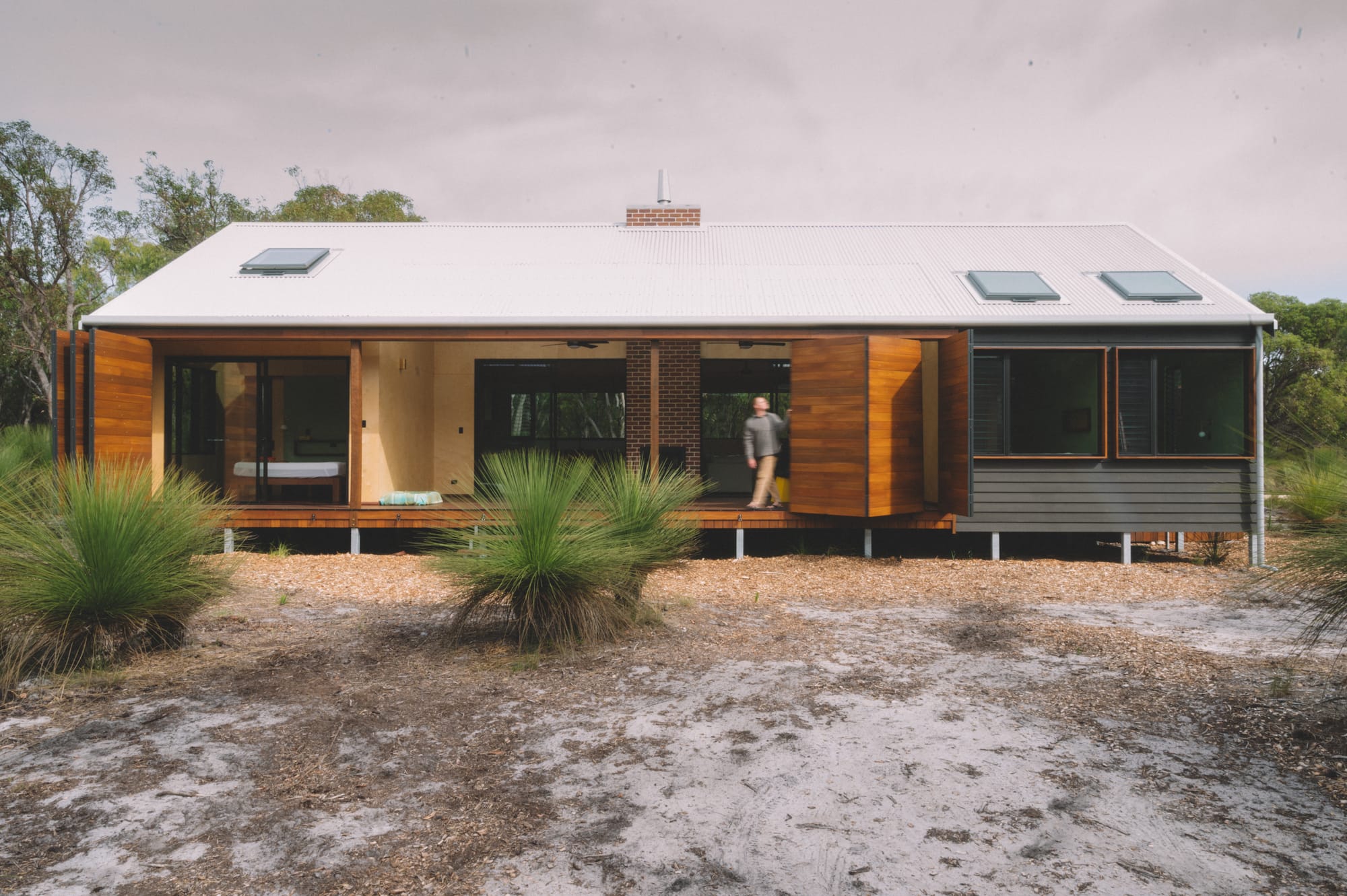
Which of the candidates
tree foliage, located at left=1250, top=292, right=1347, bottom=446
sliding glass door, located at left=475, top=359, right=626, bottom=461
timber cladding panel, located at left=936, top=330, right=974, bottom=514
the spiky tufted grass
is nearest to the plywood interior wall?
timber cladding panel, located at left=936, top=330, right=974, bottom=514

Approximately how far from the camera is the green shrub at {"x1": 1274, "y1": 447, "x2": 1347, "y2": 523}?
344 centimetres

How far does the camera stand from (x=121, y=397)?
8258 mm

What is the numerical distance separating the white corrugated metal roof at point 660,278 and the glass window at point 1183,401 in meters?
0.53

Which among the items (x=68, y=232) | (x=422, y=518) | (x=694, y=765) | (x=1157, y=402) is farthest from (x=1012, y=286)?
(x=68, y=232)

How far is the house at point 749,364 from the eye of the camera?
8.27 m

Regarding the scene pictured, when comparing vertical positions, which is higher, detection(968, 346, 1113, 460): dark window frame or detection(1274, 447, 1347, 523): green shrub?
detection(968, 346, 1113, 460): dark window frame

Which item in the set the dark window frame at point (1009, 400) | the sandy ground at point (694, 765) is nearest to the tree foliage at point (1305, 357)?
the dark window frame at point (1009, 400)

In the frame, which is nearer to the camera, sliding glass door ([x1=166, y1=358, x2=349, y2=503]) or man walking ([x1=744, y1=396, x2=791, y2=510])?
man walking ([x1=744, y1=396, x2=791, y2=510])

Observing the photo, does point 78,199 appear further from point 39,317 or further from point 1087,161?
point 1087,161

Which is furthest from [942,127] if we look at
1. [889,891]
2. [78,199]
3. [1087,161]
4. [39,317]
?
[39,317]

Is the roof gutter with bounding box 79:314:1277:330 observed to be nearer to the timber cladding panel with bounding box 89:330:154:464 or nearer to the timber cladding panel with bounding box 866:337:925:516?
the timber cladding panel with bounding box 89:330:154:464

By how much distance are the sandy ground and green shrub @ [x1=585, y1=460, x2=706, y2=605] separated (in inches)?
17.7

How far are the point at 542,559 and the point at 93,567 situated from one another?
2241 millimetres

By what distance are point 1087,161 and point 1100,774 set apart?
16683 millimetres
